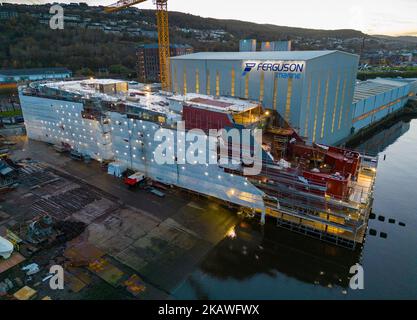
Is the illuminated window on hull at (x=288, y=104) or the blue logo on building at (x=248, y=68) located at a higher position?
the blue logo on building at (x=248, y=68)

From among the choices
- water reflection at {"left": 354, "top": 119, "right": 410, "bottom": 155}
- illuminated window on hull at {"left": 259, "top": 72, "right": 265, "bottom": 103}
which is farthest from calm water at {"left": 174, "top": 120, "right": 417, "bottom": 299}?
water reflection at {"left": 354, "top": 119, "right": 410, "bottom": 155}

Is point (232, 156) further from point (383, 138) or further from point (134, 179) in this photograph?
point (383, 138)

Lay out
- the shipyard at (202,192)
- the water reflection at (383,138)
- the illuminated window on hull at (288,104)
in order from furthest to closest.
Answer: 1. the water reflection at (383,138)
2. the illuminated window on hull at (288,104)
3. the shipyard at (202,192)

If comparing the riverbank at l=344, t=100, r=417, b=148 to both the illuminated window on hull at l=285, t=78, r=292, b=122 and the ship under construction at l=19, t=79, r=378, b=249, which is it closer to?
the illuminated window on hull at l=285, t=78, r=292, b=122

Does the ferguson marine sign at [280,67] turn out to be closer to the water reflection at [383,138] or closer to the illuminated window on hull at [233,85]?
the illuminated window on hull at [233,85]

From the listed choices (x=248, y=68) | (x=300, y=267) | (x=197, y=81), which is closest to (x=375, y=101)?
(x=248, y=68)

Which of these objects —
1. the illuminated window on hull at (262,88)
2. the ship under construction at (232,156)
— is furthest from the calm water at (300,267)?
the illuminated window on hull at (262,88)
